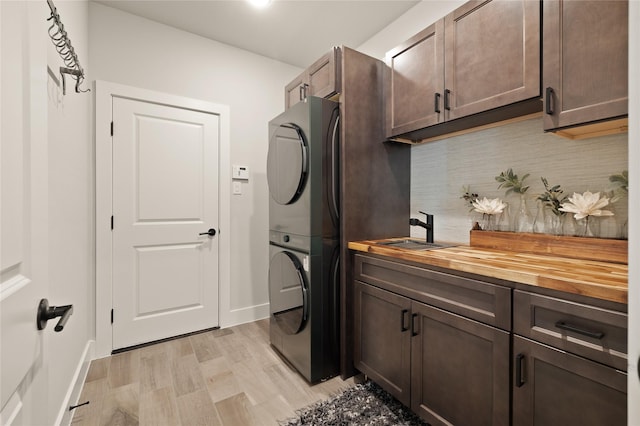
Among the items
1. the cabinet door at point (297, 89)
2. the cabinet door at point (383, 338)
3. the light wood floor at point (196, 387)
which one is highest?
the cabinet door at point (297, 89)

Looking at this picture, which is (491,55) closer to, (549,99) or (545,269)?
(549,99)

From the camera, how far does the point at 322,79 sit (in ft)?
6.89

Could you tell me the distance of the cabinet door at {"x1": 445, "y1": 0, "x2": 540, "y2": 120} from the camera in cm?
133

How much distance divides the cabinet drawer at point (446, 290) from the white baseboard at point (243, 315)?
1629 millimetres

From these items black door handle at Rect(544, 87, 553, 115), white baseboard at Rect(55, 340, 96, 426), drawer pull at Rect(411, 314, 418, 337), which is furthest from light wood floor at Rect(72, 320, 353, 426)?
black door handle at Rect(544, 87, 553, 115)

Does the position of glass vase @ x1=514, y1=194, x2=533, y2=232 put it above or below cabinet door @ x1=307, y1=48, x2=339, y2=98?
below

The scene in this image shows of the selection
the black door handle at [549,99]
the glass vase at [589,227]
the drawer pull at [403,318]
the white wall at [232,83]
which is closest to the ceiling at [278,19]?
the white wall at [232,83]

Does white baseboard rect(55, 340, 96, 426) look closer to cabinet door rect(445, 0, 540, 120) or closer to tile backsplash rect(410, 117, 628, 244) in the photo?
tile backsplash rect(410, 117, 628, 244)

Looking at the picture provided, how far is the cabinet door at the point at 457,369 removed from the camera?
45.6 inches

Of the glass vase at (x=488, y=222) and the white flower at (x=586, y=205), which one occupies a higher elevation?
the white flower at (x=586, y=205)

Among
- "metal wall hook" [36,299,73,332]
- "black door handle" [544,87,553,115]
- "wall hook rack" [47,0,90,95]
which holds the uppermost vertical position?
"wall hook rack" [47,0,90,95]

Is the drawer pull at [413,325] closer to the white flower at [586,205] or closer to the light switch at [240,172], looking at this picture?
the white flower at [586,205]

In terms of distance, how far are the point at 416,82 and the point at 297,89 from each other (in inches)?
40.7
